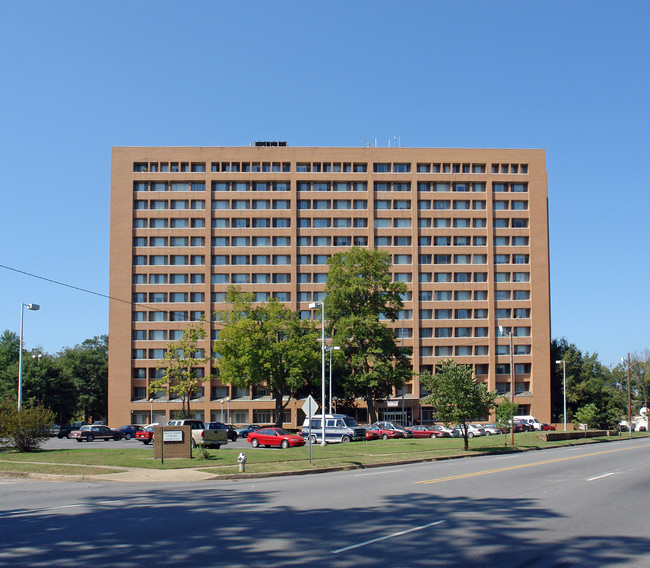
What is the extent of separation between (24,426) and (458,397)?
898 inches

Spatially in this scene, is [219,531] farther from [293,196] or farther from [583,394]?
[583,394]

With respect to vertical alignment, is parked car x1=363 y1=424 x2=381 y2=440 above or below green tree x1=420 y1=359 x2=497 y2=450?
below

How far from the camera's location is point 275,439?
141ft

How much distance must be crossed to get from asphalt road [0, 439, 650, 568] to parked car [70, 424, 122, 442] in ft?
132

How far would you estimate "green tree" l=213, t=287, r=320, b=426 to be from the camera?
6425 centimetres

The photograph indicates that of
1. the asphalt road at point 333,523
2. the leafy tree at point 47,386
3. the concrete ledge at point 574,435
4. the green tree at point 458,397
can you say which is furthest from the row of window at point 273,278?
the asphalt road at point 333,523

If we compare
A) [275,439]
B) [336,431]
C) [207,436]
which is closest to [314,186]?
[336,431]

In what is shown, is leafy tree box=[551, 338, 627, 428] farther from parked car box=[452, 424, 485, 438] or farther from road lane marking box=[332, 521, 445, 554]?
road lane marking box=[332, 521, 445, 554]

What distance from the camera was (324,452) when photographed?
109ft

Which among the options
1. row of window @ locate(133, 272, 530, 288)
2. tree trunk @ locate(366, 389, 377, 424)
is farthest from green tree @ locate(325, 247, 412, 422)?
row of window @ locate(133, 272, 530, 288)

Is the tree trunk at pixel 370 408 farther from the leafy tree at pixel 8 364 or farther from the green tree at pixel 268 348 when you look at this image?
the leafy tree at pixel 8 364

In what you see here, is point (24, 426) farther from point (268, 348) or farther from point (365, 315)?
point (365, 315)

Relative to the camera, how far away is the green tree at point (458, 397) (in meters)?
37.8

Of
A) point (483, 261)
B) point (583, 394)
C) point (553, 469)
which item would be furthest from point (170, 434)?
point (583, 394)
